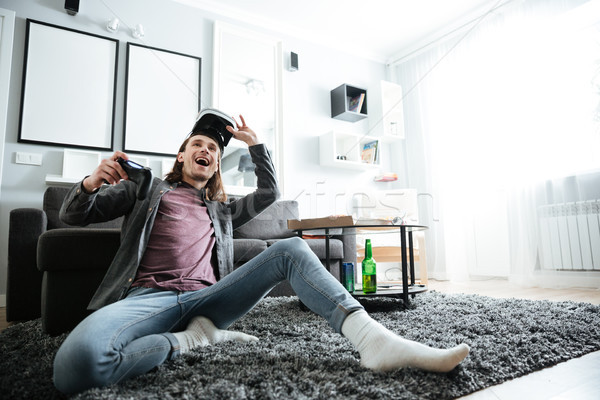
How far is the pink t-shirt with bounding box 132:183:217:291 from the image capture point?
115 cm

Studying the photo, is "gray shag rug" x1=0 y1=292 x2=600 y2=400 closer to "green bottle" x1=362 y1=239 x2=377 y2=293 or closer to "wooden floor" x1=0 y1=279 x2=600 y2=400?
"wooden floor" x1=0 y1=279 x2=600 y2=400

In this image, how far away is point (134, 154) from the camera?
294cm

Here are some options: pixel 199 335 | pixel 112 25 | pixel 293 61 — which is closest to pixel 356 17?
pixel 293 61

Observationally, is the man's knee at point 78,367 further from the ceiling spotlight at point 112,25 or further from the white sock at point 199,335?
the ceiling spotlight at point 112,25

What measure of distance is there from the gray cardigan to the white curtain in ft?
8.50

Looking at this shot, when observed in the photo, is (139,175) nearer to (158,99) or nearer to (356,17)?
(158,99)

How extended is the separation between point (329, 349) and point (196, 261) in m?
0.49

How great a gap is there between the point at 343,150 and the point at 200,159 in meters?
2.87

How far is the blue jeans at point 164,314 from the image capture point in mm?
817

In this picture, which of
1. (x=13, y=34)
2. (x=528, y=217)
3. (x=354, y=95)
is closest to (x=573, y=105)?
(x=528, y=217)

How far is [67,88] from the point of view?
9.07 ft

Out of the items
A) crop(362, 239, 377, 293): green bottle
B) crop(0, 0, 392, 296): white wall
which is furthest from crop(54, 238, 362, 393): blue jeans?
crop(0, 0, 392, 296): white wall

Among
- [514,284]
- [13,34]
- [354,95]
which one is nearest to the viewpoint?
[13,34]

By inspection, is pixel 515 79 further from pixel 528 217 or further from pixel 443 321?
pixel 443 321
